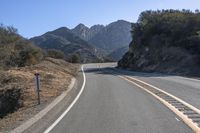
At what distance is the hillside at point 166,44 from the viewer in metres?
60.0

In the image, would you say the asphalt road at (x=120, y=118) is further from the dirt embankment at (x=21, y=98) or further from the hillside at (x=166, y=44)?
the hillside at (x=166, y=44)

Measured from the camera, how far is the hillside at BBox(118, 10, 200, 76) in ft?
197

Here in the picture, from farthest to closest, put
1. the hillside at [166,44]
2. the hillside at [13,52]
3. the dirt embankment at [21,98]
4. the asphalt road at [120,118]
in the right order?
1. the hillside at [166,44]
2. the hillside at [13,52]
3. the dirt embankment at [21,98]
4. the asphalt road at [120,118]

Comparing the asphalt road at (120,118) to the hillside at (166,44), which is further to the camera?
the hillside at (166,44)

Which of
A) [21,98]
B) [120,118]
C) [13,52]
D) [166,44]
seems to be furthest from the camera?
[166,44]

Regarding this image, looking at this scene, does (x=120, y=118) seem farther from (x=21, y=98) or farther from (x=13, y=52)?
(x=13, y=52)

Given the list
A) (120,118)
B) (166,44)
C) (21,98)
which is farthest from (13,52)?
(120,118)

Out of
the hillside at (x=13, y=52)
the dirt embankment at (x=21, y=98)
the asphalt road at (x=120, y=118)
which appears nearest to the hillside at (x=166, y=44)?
the hillside at (x=13, y=52)

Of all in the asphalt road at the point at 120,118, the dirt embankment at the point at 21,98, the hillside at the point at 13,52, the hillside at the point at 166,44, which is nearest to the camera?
the asphalt road at the point at 120,118

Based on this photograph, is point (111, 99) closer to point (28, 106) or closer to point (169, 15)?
point (28, 106)

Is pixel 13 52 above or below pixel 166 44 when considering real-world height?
below

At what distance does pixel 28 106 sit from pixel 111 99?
146 inches

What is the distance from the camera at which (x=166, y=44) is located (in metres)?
71.8

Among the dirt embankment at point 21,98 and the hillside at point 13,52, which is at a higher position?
the hillside at point 13,52
